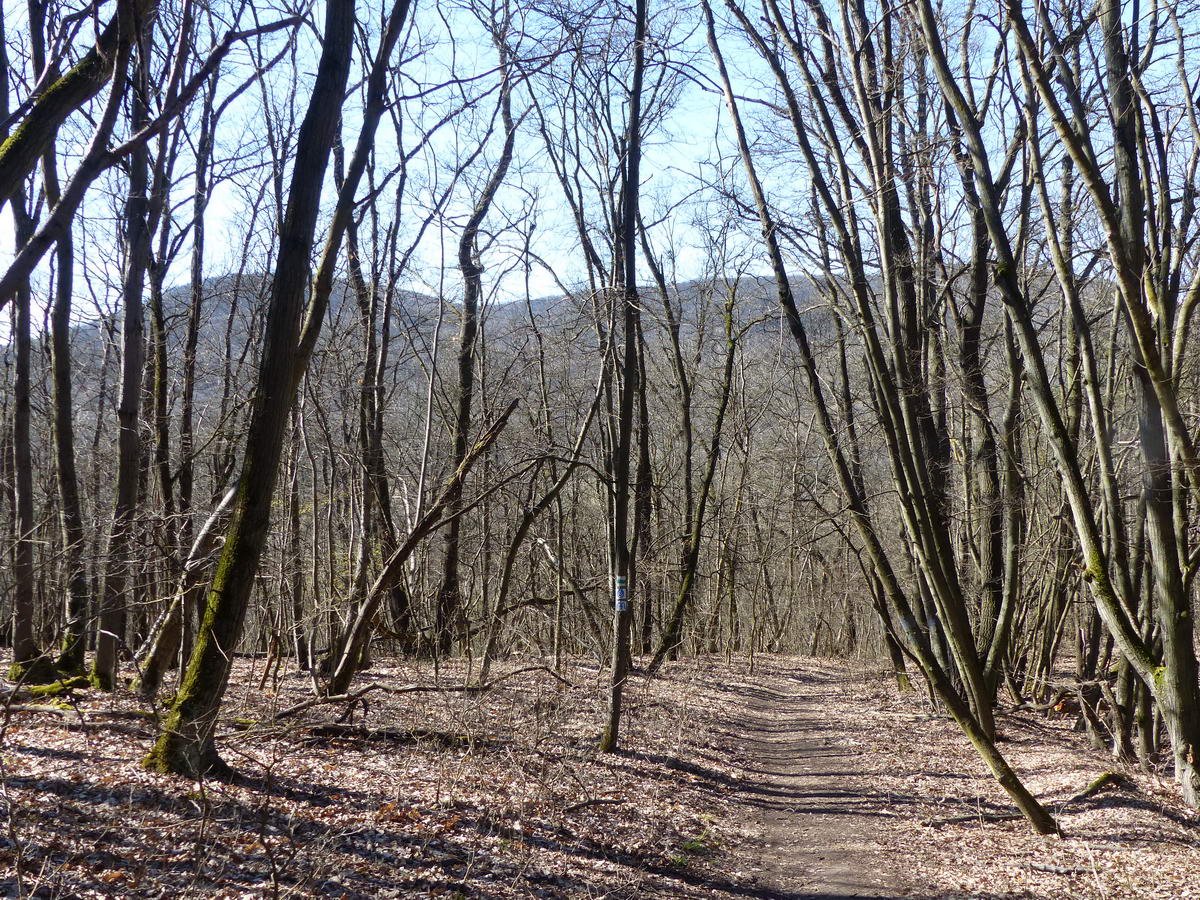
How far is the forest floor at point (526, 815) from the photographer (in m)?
5.11

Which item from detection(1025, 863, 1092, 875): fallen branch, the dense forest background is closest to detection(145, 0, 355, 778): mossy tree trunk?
the dense forest background

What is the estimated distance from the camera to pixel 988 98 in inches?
444

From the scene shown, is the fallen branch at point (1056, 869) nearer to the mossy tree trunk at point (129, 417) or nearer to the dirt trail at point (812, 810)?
the dirt trail at point (812, 810)

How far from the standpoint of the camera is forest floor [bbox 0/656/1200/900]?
5.11 meters

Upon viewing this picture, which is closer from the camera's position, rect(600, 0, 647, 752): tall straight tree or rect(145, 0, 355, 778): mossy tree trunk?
rect(145, 0, 355, 778): mossy tree trunk

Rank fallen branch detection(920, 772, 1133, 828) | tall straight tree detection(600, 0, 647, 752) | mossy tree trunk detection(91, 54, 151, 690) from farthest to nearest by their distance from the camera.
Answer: tall straight tree detection(600, 0, 647, 752)
mossy tree trunk detection(91, 54, 151, 690)
fallen branch detection(920, 772, 1133, 828)

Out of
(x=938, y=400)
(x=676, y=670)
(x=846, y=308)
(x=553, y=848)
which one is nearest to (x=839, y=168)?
(x=846, y=308)

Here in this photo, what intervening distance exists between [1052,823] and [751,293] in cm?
1437

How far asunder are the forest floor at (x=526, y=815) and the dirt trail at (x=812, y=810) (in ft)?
0.11

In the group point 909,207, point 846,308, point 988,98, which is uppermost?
point 988,98

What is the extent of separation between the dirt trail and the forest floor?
1.3 inches

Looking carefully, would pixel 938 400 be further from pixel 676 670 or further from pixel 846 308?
pixel 676 670

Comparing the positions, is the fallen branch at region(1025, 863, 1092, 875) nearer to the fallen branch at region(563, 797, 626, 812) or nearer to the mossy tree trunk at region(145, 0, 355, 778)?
the fallen branch at region(563, 797, 626, 812)

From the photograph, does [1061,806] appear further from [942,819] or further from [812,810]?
[812,810]
